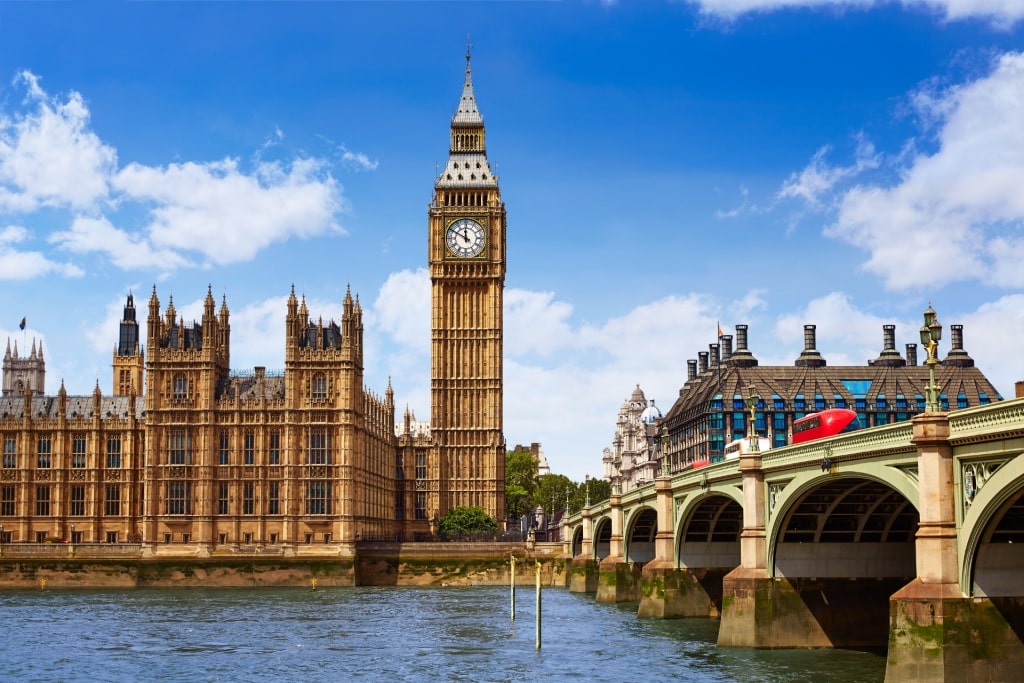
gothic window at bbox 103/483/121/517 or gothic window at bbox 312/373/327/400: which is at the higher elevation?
gothic window at bbox 312/373/327/400

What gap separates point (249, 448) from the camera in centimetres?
12431

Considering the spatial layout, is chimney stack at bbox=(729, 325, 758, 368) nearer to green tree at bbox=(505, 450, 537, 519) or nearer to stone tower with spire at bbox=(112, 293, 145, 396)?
green tree at bbox=(505, 450, 537, 519)

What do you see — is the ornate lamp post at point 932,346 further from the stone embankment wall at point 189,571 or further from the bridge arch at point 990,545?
the stone embankment wall at point 189,571

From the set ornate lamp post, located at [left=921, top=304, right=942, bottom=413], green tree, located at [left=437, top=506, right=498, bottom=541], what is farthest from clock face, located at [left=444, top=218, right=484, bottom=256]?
ornate lamp post, located at [left=921, top=304, right=942, bottom=413]

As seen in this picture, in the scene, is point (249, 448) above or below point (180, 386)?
below

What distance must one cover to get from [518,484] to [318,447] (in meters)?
71.7

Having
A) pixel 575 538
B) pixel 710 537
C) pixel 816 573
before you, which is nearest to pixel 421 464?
pixel 575 538

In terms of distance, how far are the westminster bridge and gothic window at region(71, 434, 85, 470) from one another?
59.2 m

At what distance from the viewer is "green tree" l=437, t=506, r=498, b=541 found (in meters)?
143

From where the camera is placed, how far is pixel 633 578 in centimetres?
9181

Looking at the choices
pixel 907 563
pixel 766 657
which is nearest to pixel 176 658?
pixel 766 657

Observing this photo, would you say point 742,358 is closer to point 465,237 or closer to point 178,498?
point 465,237

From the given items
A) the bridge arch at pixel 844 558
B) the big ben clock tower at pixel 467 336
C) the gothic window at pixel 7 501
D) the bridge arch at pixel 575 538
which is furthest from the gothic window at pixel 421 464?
the bridge arch at pixel 844 558

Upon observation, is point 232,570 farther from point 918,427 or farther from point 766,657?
point 918,427
